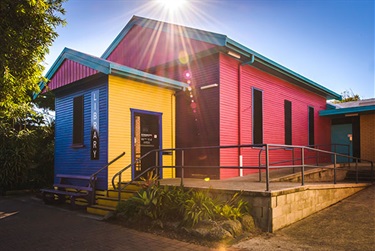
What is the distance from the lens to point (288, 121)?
13508 millimetres

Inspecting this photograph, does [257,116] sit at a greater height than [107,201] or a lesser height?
greater

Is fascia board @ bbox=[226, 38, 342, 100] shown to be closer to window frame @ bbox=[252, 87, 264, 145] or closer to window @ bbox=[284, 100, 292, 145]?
window frame @ bbox=[252, 87, 264, 145]

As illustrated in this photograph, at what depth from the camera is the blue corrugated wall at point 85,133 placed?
8939mm

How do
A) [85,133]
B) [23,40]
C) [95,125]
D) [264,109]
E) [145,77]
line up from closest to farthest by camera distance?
[23,40] < [95,125] < [145,77] < [85,133] < [264,109]

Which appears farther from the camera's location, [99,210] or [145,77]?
[145,77]

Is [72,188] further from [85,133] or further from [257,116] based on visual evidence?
[257,116]

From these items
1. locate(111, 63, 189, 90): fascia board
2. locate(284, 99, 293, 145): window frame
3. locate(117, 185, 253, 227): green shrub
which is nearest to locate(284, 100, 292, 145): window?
locate(284, 99, 293, 145): window frame

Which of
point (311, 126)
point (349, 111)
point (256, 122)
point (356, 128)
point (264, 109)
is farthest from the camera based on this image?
point (356, 128)

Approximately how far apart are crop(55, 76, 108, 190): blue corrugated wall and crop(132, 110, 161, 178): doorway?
949 millimetres

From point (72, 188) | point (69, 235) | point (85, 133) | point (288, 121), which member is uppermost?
point (288, 121)

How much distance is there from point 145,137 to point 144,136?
54 mm

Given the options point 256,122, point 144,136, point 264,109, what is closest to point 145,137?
point 144,136

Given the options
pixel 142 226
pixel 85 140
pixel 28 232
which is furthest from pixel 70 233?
pixel 85 140

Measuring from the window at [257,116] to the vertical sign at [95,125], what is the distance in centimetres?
562
